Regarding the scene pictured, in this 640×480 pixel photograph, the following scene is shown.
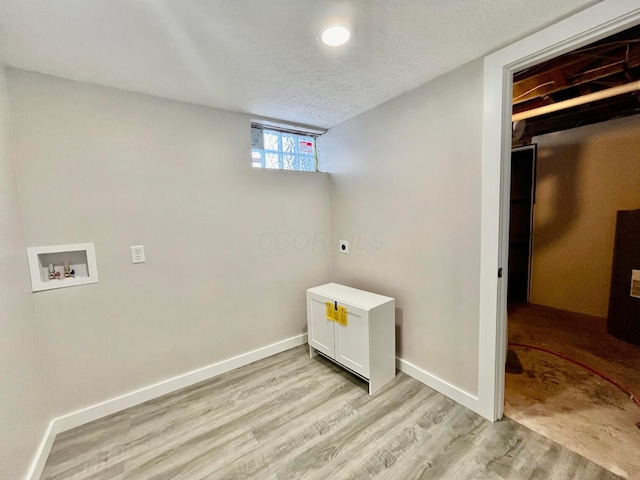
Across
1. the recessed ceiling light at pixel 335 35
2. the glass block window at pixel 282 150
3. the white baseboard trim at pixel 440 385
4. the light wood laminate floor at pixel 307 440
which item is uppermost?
the recessed ceiling light at pixel 335 35

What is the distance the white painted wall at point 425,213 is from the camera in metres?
1.74

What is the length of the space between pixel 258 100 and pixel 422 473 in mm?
2669

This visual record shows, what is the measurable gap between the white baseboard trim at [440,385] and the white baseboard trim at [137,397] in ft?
3.86

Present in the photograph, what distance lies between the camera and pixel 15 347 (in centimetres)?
136

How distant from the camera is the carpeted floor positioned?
1.49 meters

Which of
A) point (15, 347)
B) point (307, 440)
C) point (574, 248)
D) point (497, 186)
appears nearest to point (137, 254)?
point (15, 347)

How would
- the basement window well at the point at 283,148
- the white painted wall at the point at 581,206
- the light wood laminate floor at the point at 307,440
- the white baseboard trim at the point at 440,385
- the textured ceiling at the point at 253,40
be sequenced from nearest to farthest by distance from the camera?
the textured ceiling at the point at 253,40 < the light wood laminate floor at the point at 307,440 < the white baseboard trim at the point at 440,385 < the basement window well at the point at 283,148 < the white painted wall at the point at 581,206

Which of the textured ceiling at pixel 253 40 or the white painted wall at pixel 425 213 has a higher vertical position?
the textured ceiling at pixel 253 40

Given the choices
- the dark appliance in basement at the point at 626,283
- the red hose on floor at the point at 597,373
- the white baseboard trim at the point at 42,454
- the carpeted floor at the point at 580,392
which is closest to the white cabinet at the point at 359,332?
the carpeted floor at the point at 580,392

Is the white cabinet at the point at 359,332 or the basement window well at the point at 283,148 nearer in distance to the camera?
the white cabinet at the point at 359,332

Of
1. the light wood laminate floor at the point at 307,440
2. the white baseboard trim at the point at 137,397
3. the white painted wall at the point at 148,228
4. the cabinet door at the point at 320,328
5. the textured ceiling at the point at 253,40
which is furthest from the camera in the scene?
the cabinet door at the point at 320,328

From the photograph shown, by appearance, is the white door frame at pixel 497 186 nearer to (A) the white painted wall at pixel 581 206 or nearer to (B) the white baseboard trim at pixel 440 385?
(B) the white baseboard trim at pixel 440 385

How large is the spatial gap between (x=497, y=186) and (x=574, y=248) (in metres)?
2.90

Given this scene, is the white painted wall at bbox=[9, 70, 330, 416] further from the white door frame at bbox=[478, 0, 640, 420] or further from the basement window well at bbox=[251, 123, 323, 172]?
the white door frame at bbox=[478, 0, 640, 420]
